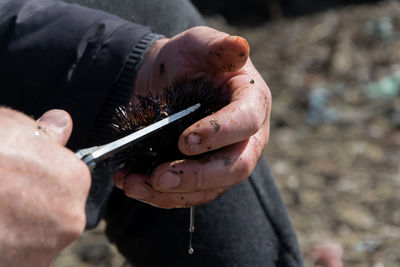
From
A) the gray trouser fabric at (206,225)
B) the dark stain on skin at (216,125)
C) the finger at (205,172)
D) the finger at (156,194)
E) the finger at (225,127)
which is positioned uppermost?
the dark stain on skin at (216,125)

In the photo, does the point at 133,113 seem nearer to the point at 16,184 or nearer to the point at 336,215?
the point at 16,184

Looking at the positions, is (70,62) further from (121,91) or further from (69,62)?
(121,91)

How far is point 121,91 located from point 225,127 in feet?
1.28

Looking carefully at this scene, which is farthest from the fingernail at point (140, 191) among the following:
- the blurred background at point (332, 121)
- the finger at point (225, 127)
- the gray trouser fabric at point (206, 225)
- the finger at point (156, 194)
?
the blurred background at point (332, 121)

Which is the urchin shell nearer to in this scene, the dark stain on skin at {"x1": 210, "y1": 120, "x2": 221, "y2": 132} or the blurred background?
the dark stain on skin at {"x1": 210, "y1": 120, "x2": 221, "y2": 132}

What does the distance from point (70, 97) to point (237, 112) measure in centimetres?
48

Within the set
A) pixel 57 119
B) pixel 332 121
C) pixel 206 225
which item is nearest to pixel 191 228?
pixel 206 225

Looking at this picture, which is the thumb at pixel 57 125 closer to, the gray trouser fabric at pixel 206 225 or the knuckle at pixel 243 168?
the knuckle at pixel 243 168

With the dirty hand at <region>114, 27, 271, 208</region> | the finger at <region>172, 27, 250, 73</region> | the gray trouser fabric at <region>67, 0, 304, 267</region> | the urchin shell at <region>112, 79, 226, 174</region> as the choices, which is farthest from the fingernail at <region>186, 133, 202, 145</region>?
the gray trouser fabric at <region>67, 0, 304, 267</region>

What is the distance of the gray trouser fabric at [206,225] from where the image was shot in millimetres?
1524

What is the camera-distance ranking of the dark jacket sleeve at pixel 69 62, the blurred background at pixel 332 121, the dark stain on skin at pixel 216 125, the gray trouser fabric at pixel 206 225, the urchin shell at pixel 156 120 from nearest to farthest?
the dark stain on skin at pixel 216 125 < the urchin shell at pixel 156 120 < the dark jacket sleeve at pixel 69 62 < the gray trouser fabric at pixel 206 225 < the blurred background at pixel 332 121

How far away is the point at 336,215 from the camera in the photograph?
2547mm

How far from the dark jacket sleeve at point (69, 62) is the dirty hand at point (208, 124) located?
8 centimetres

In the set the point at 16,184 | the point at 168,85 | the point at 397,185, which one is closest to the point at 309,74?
the point at 397,185
